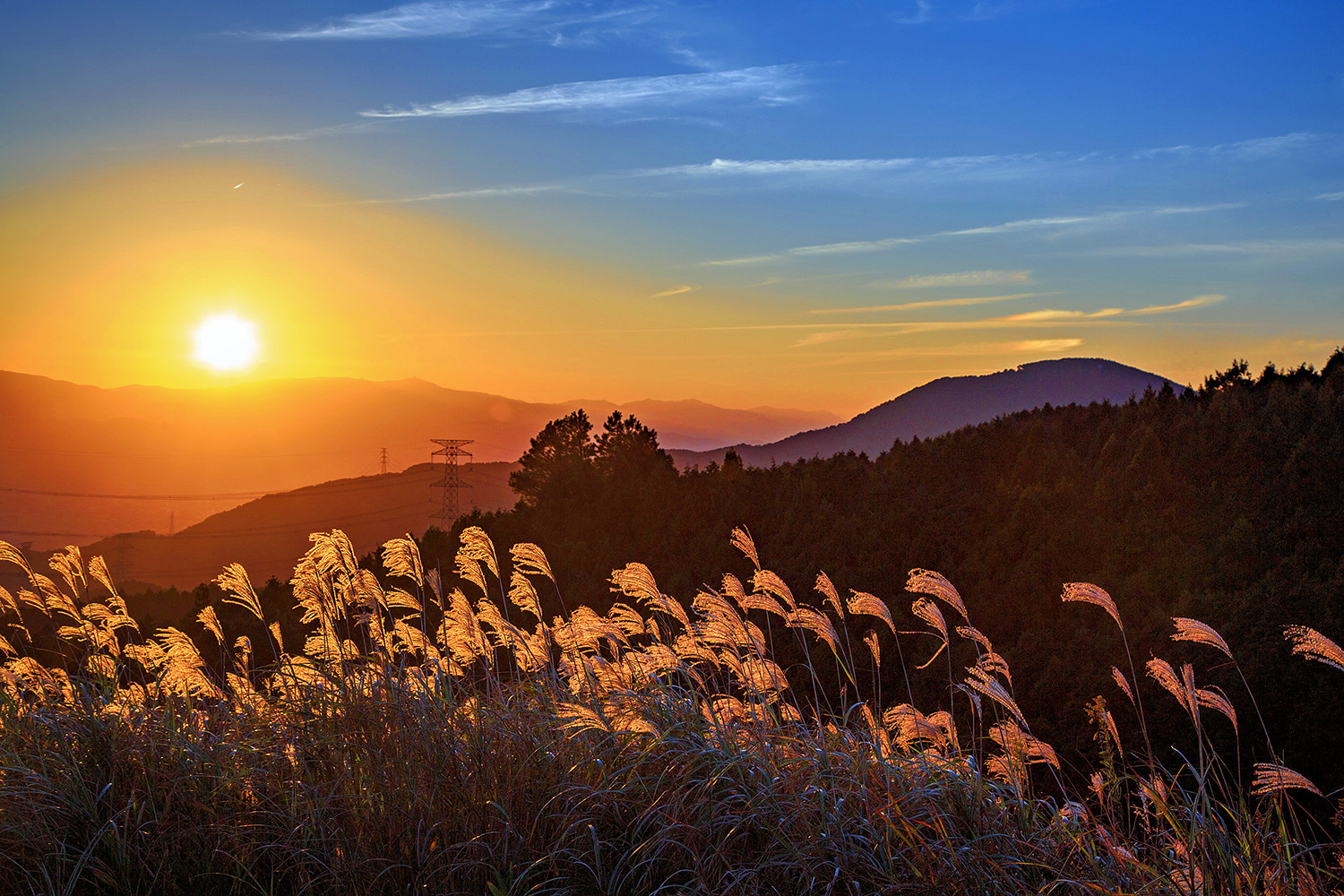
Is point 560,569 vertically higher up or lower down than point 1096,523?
lower down

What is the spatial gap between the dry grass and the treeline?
16.2 ft

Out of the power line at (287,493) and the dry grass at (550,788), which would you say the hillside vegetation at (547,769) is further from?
the power line at (287,493)

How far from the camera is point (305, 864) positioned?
4.04m

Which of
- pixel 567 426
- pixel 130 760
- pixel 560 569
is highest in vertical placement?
pixel 567 426

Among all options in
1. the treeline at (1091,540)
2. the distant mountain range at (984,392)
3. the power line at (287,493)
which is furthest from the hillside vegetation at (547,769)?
the power line at (287,493)

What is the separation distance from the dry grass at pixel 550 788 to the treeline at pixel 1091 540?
495cm

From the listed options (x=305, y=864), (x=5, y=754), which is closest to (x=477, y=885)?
(x=305, y=864)

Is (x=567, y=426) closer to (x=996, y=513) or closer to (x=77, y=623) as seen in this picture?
(x=996, y=513)

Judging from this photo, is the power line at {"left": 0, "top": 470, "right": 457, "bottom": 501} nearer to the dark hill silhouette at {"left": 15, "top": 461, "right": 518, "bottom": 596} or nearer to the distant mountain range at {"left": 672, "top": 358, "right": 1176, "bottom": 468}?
the dark hill silhouette at {"left": 15, "top": 461, "right": 518, "bottom": 596}

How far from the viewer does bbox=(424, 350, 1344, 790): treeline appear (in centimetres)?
1312

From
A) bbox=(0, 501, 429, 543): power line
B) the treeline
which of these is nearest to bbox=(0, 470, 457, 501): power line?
bbox=(0, 501, 429, 543): power line

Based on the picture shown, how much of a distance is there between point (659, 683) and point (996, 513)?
14675 mm

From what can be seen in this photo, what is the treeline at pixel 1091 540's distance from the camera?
13125 millimetres

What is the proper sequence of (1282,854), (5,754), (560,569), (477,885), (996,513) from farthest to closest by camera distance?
(560,569) → (996,513) → (5,754) → (1282,854) → (477,885)
